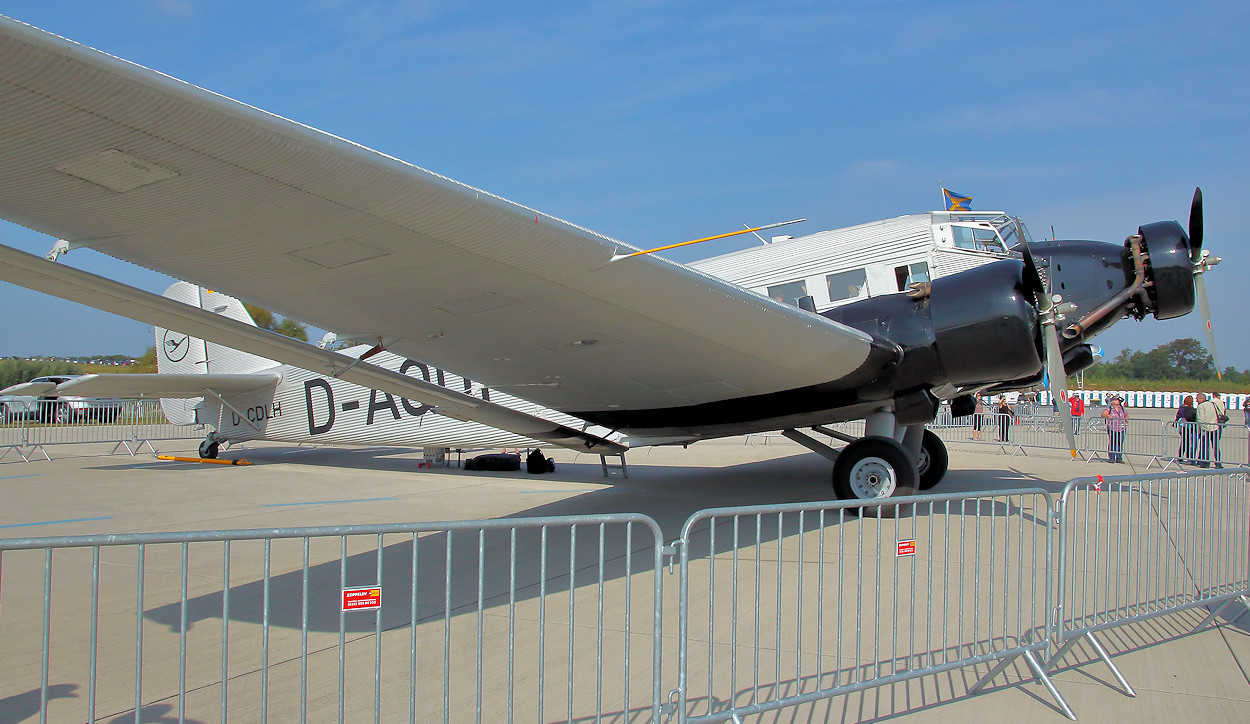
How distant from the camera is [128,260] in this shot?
14.4 ft

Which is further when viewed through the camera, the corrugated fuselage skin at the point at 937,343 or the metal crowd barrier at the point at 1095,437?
the metal crowd barrier at the point at 1095,437

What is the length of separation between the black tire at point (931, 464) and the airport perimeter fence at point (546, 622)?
374 cm

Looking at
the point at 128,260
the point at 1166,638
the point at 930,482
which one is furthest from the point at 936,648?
the point at 930,482

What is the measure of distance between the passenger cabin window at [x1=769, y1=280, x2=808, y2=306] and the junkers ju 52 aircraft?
57 mm

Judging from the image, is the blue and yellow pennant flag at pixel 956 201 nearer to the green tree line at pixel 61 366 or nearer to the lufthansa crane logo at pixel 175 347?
the lufthansa crane logo at pixel 175 347

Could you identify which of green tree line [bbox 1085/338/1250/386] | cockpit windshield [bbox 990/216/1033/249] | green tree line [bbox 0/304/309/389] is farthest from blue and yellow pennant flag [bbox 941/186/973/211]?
green tree line [bbox 1085/338/1250/386]

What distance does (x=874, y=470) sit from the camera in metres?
7.67

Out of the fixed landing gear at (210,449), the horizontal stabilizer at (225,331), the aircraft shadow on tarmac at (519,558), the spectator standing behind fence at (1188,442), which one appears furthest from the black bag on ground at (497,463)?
the spectator standing behind fence at (1188,442)

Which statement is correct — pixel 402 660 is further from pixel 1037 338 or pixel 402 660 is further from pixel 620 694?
pixel 1037 338

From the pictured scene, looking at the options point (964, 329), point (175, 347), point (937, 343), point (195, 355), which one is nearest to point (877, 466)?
point (937, 343)

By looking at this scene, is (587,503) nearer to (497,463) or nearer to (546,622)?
(546,622)

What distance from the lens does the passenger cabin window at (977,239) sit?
9.31 metres

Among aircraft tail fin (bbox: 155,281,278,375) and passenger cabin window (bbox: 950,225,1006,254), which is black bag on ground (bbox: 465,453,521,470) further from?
passenger cabin window (bbox: 950,225,1006,254)

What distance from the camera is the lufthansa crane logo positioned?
1666 cm
